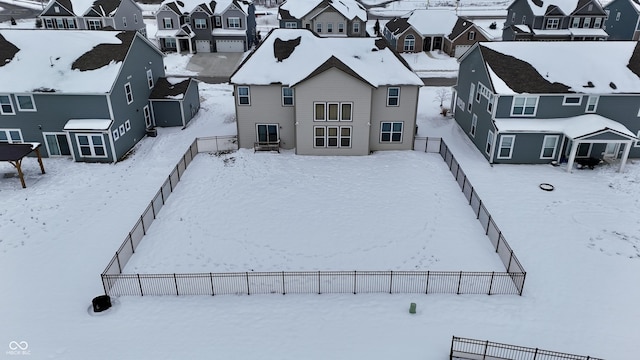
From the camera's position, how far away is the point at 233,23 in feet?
214

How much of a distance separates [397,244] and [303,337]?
27.7ft

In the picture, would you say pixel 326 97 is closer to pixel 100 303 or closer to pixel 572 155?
pixel 572 155

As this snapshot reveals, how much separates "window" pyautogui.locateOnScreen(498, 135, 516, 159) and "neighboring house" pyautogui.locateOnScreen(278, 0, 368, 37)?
35346 millimetres

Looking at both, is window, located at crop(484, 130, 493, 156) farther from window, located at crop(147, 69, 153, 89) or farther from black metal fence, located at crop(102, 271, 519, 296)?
window, located at crop(147, 69, 153, 89)

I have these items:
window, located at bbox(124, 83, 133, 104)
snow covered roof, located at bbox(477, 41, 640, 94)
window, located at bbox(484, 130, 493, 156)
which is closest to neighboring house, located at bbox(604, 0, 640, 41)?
snow covered roof, located at bbox(477, 41, 640, 94)

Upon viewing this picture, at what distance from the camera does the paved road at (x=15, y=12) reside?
87.5m

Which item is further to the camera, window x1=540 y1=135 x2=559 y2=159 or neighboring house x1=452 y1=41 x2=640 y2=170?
window x1=540 y1=135 x2=559 y2=159

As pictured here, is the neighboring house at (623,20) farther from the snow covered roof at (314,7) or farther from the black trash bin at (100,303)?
the black trash bin at (100,303)

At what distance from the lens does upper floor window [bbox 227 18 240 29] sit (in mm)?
65125

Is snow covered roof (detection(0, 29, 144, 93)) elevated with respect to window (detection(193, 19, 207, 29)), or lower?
elevated

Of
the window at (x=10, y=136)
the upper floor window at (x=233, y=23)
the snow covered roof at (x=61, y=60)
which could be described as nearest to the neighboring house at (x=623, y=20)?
the upper floor window at (x=233, y=23)

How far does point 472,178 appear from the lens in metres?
32.2

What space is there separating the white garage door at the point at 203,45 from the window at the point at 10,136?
34.6 metres

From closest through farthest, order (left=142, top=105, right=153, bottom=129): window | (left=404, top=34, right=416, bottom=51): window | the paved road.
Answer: (left=142, top=105, right=153, bottom=129): window
(left=404, top=34, right=416, bottom=51): window
the paved road
